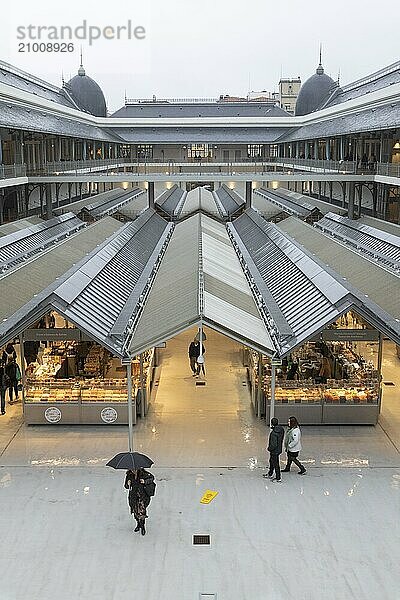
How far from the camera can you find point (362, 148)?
1379 inches

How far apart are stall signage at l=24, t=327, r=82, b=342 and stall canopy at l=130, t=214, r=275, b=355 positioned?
1.28m

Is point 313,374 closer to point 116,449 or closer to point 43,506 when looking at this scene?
point 116,449

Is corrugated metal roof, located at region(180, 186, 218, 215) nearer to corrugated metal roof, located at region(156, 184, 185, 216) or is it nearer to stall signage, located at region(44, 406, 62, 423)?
corrugated metal roof, located at region(156, 184, 185, 216)

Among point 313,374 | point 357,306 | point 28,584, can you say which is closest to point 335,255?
point 313,374

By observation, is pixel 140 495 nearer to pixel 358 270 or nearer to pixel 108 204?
pixel 358 270

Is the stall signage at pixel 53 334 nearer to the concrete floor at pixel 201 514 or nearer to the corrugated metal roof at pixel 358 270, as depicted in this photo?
the concrete floor at pixel 201 514

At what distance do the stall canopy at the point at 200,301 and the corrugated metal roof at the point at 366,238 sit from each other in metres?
4.49

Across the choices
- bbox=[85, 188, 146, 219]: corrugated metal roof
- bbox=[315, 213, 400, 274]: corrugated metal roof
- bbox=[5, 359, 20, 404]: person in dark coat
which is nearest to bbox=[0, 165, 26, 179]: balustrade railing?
bbox=[85, 188, 146, 219]: corrugated metal roof

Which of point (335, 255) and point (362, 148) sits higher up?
point (362, 148)

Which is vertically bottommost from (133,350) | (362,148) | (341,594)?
(341,594)

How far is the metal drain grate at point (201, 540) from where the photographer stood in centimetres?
983

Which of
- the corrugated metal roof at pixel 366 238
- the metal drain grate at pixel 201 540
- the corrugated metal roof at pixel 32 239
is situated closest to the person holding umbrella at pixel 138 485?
the metal drain grate at pixel 201 540

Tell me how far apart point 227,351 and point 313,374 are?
478 cm

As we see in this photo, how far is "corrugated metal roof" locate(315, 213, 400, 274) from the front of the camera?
20.9m
